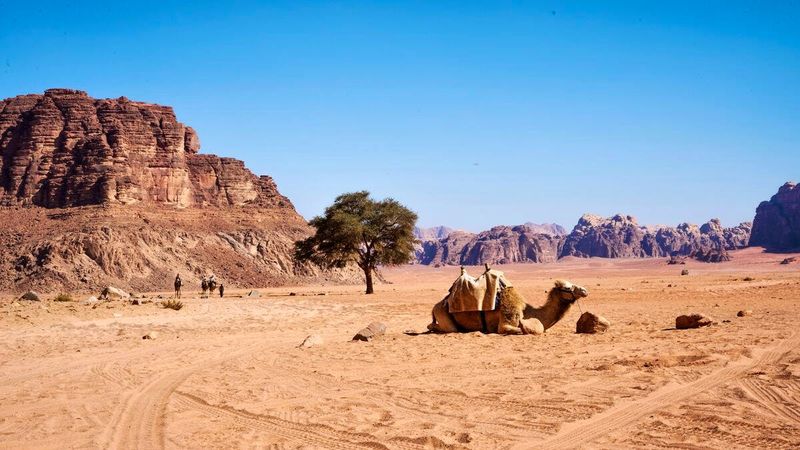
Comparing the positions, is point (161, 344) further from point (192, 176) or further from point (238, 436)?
point (192, 176)

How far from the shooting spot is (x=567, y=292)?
16.1 meters

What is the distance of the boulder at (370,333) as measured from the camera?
646 inches

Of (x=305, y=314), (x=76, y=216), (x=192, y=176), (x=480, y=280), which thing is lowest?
(x=305, y=314)

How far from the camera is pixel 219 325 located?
21656mm

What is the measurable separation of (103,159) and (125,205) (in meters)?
8.30

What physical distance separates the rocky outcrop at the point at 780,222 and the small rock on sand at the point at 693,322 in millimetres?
141704

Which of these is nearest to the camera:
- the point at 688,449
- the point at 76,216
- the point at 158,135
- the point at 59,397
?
the point at 688,449

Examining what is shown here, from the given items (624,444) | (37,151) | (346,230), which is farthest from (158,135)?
(624,444)

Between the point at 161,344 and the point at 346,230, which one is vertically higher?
the point at 346,230

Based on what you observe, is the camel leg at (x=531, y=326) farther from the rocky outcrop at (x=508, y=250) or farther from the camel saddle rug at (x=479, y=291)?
the rocky outcrop at (x=508, y=250)

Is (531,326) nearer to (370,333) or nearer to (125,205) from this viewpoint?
(370,333)

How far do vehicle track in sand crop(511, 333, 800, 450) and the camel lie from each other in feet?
20.0

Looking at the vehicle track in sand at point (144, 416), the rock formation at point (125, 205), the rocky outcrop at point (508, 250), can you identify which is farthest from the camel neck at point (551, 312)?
the rocky outcrop at point (508, 250)

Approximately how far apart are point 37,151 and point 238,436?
3684 inches
